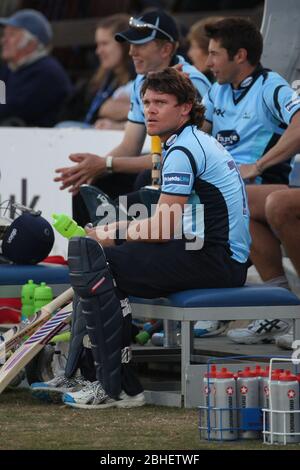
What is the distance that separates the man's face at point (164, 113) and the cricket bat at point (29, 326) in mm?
991

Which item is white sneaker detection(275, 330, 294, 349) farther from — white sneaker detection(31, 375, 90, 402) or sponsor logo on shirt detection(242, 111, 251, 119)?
sponsor logo on shirt detection(242, 111, 251, 119)

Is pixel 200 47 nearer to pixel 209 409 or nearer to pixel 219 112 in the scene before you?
pixel 219 112

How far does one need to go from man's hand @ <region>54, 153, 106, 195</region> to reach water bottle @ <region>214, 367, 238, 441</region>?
9.67 feet

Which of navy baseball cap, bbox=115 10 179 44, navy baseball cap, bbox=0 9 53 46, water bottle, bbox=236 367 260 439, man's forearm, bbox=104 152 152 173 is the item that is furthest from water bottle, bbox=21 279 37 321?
navy baseball cap, bbox=0 9 53 46

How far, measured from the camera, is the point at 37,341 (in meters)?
7.03

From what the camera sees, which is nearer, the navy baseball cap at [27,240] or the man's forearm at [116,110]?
the navy baseball cap at [27,240]

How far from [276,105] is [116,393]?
2.32 metres

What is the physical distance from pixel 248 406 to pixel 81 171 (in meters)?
3.06

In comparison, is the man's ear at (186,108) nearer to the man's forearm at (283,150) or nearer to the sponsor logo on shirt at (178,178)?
the sponsor logo on shirt at (178,178)

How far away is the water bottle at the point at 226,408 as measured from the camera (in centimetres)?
591

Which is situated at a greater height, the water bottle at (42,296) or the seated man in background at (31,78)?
the seated man in background at (31,78)

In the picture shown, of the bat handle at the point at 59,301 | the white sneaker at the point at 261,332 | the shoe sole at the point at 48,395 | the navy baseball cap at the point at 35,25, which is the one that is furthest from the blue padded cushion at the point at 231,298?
the navy baseball cap at the point at 35,25

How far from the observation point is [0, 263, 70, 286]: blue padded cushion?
771cm
